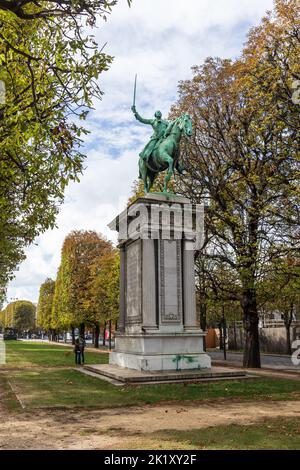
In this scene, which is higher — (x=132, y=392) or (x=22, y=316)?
(x=22, y=316)

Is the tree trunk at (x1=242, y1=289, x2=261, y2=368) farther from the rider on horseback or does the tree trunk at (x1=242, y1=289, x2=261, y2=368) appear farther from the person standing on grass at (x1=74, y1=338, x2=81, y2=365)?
the rider on horseback

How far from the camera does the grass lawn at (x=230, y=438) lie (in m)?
7.14

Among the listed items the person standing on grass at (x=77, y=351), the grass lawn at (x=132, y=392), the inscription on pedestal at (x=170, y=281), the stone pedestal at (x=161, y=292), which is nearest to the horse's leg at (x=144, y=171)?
the stone pedestal at (x=161, y=292)

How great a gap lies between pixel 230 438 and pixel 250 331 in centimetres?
1699

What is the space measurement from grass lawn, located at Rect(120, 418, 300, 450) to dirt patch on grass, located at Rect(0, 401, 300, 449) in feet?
1.01

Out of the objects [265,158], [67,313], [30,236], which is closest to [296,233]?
[265,158]

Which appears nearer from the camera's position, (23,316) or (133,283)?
(133,283)

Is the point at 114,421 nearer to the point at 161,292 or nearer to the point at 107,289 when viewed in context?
the point at 161,292

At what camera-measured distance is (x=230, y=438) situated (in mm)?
7785

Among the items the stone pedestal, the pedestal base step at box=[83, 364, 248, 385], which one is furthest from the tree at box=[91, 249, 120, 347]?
the pedestal base step at box=[83, 364, 248, 385]

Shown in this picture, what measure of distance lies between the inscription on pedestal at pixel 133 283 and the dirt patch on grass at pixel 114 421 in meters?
7.24

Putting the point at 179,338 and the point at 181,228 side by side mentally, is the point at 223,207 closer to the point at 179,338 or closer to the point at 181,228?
the point at 181,228

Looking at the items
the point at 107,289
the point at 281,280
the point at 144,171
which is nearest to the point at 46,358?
the point at 107,289

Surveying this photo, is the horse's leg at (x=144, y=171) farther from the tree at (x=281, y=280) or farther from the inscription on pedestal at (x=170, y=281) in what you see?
the tree at (x=281, y=280)
